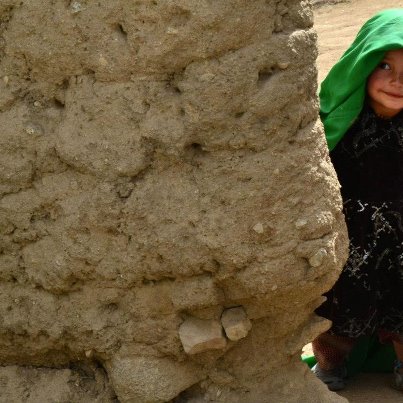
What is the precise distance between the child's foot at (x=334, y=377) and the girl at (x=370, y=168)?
0.72 feet

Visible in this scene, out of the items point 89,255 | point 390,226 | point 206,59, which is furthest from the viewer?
point 390,226

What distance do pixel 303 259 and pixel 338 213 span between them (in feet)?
0.58

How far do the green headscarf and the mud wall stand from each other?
46cm

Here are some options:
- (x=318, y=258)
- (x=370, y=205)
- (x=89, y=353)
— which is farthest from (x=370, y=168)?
(x=89, y=353)

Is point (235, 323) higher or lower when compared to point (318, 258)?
lower

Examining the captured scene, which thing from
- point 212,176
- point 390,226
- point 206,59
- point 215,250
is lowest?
point 390,226

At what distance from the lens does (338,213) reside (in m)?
2.39

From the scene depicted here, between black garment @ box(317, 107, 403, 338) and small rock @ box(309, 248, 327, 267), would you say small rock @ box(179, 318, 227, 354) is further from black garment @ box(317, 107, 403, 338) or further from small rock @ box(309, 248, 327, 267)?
black garment @ box(317, 107, 403, 338)

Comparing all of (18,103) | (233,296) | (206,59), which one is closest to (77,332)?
(233,296)

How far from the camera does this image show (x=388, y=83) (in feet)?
9.11

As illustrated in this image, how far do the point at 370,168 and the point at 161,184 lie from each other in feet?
2.88

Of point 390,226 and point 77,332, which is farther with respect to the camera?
point 390,226

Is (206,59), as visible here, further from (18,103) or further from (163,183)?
(18,103)

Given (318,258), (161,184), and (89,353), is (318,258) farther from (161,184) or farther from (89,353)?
(89,353)
